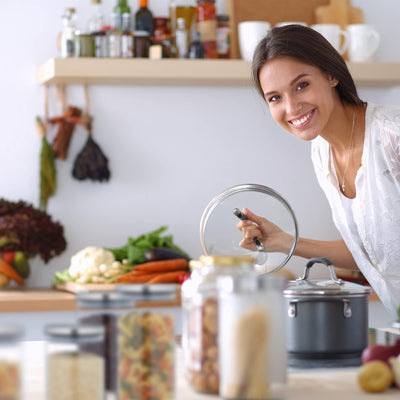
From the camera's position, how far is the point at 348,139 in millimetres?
2045

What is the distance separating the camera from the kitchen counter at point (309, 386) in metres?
1.05

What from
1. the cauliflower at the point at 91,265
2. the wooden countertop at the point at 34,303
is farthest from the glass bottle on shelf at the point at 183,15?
the wooden countertop at the point at 34,303

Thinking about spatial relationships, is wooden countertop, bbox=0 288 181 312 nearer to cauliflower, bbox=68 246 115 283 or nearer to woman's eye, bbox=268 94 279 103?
cauliflower, bbox=68 246 115 283

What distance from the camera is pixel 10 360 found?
85cm

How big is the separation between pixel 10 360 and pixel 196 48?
90.0 inches

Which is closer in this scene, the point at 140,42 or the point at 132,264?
the point at 132,264

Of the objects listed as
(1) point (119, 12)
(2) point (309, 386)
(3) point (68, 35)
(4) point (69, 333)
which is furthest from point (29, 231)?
(4) point (69, 333)

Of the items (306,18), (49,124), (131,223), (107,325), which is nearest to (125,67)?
(49,124)

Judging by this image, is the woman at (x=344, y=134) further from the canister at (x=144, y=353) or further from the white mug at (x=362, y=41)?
the white mug at (x=362, y=41)

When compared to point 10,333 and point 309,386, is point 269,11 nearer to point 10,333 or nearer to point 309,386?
point 309,386

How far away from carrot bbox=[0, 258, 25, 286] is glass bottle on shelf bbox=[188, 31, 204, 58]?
104 cm

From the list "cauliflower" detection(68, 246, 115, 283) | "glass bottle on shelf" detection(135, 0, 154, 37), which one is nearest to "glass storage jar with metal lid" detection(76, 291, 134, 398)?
"cauliflower" detection(68, 246, 115, 283)

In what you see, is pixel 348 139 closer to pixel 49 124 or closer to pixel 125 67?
pixel 125 67

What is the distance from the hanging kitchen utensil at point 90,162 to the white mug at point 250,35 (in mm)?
663
